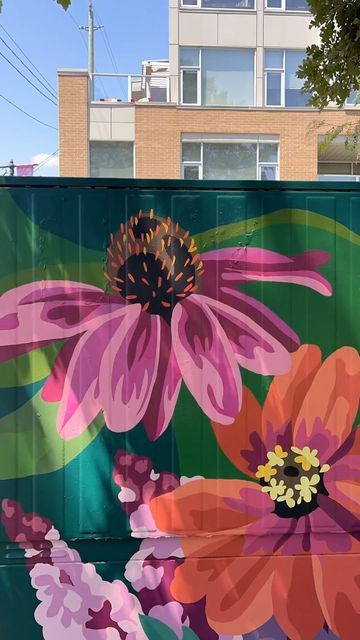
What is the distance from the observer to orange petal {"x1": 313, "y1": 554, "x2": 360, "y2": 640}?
2420 millimetres

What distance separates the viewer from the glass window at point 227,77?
782 inches

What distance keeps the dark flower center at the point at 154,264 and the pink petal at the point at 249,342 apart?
20cm

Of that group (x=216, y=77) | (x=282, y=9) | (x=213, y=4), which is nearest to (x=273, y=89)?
(x=216, y=77)

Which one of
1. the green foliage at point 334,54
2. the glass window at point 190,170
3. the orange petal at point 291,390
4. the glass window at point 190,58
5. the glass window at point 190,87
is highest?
the glass window at point 190,58

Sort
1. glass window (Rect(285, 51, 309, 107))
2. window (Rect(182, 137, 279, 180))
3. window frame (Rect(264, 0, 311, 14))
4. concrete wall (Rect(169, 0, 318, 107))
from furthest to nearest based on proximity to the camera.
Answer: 1. window frame (Rect(264, 0, 311, 14))
2. glass window (Rect(285, 51, 309, 107))
3. concrete wall (Rect(169, 0, 318, 107))
4. window (Rect(182, 137, 279, 180))

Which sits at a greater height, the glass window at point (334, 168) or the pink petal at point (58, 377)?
the glass window at point (334, 168)

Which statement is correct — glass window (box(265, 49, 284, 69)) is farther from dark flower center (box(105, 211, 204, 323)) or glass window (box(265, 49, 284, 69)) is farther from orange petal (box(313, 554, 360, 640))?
orange petal (box(313, 554, 360, 640))

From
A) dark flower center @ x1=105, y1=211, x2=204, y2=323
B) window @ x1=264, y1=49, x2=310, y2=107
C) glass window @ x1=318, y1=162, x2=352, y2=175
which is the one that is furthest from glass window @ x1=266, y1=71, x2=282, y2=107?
dark flower center @ x1=105, y1=211, x2=204, y2=323

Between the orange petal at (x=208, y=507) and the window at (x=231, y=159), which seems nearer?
the orange petal at (x=208, y=507)

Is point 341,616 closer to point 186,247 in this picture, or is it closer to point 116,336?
point 116,336

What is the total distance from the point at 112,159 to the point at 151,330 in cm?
1868

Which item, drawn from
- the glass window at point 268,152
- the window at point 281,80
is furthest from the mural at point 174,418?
the window at point 281,80

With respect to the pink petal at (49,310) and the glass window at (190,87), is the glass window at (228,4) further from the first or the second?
the pink petal at (49,310)

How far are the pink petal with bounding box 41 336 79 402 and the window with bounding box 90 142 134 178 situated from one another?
18285 millimetres
